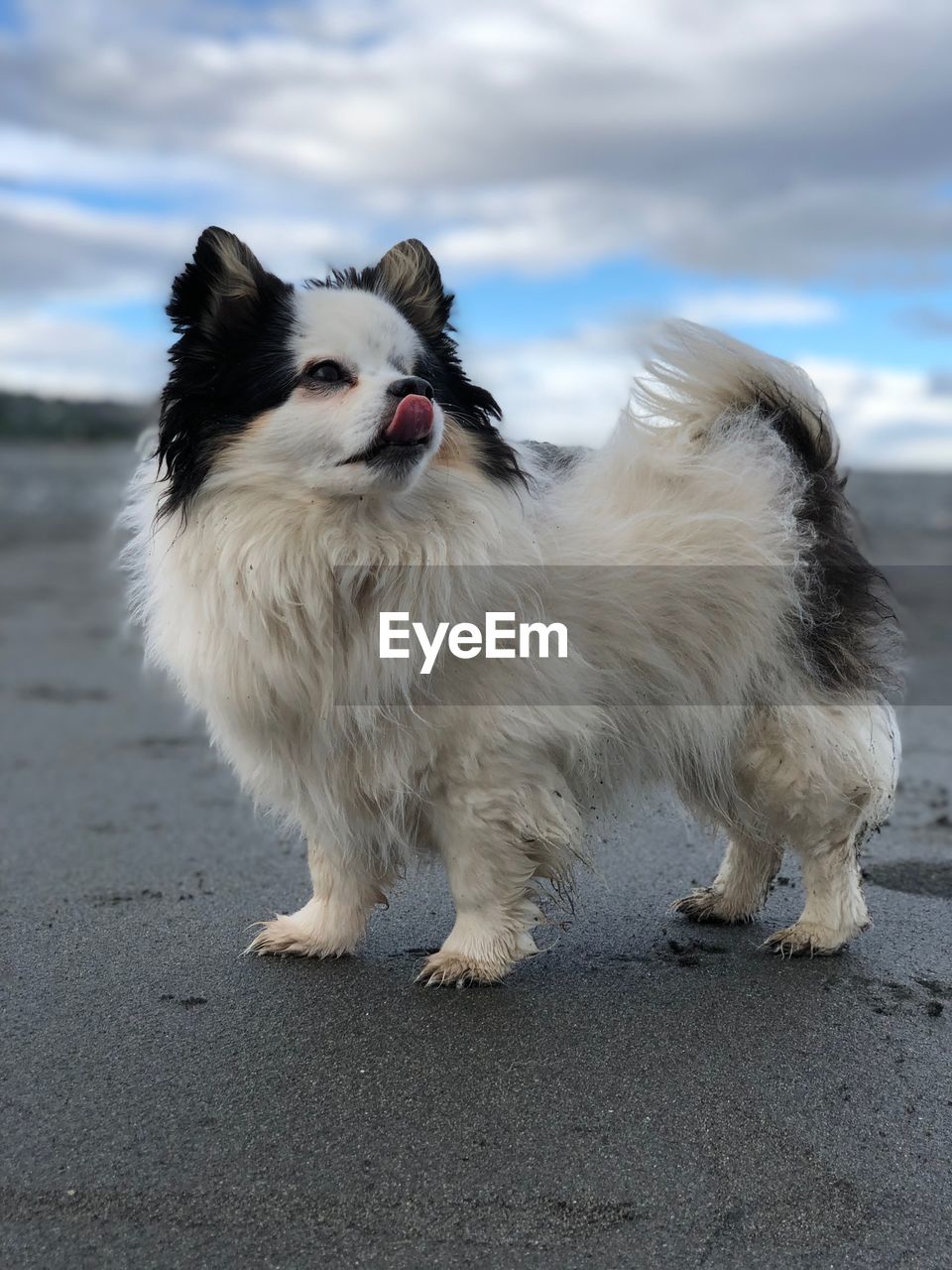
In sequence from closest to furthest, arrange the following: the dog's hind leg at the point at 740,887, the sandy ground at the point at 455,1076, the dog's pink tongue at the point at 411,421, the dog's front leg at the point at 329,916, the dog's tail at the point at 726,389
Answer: the sandy ground at the point at 455,1076 → the dog's pink tongue at the point at 411,421 → the dog's front leg at the point at 329,916 → the dog's tail at the point at 726,389 → the dog's hind leg at the point at 740,887

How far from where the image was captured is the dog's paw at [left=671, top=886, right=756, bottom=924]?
3619mm

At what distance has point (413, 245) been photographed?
10.9ft

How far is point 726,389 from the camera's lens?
140 inches

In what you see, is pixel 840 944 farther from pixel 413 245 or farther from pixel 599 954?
pixel 413 245

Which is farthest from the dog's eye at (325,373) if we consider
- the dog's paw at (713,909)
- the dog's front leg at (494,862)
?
the dog's paw at (713,909)

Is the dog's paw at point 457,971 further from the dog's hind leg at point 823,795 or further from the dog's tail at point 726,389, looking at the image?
the dog's tail at point 726,389

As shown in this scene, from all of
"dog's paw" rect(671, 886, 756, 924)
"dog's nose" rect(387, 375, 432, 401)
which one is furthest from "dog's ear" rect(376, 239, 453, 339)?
"dog's paw" rect(671, 886, 756, 924)

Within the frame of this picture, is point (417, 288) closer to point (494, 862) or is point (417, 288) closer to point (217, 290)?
point (217, 290)

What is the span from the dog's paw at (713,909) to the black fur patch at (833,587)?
0.74 meters

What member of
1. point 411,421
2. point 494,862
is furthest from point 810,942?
point 411,421

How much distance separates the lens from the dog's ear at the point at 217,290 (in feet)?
9.51

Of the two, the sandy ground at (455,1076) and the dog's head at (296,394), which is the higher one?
the dog's head at (296,394)

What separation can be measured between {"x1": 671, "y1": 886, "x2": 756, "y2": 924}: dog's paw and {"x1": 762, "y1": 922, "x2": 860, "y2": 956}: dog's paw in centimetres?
26
